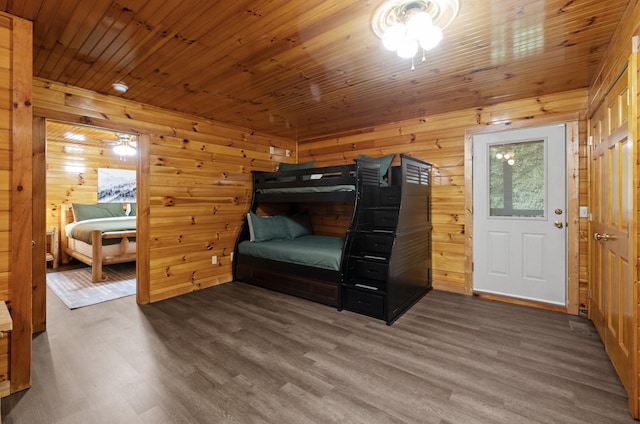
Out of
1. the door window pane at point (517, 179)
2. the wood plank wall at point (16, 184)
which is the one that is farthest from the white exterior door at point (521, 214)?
the wood plank wall at point (16, 184)

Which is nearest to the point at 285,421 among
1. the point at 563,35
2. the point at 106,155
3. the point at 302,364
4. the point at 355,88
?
the point at 302,364

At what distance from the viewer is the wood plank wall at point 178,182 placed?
293cm

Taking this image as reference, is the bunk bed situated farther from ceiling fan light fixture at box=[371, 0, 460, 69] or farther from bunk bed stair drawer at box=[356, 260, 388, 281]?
ceiling fan light fixture at box=[371, 0, 460, 69]

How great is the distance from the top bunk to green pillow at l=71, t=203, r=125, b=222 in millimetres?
3849

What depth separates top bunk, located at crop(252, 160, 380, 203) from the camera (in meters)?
3.35

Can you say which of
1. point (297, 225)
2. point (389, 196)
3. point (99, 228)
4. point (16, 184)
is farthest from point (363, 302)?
point (99, 228)

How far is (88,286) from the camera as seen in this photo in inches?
156

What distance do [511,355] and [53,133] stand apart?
23.8 feet

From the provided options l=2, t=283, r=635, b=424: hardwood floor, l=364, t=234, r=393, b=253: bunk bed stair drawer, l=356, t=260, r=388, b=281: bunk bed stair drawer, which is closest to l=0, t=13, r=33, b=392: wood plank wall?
l=2, t=283, r=635, b=424: hardwood floor

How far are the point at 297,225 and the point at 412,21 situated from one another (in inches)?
127

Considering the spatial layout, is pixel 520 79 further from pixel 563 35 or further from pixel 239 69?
pixel 239 69

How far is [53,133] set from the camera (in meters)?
5.18

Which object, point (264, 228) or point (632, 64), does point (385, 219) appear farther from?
point (632, 64)

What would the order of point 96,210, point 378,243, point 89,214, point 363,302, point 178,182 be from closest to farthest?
point 363,302 → point 378,243 → point 178,182 → point 89,214 → point 96,210
